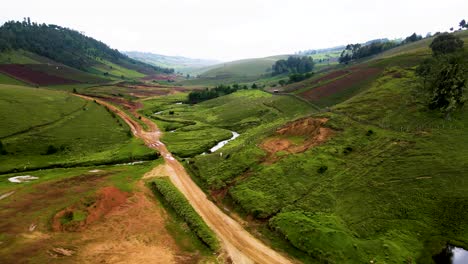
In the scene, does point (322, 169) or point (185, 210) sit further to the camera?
point (322, 169)

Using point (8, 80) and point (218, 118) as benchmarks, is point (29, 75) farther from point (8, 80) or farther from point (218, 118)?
point (218, 118)

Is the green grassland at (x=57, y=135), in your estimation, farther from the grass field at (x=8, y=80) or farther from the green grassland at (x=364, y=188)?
the grass field at (x=8, y=80)

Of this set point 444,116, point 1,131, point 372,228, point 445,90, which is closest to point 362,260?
point 372,228

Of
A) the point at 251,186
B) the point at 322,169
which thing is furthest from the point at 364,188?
the point at 251,186

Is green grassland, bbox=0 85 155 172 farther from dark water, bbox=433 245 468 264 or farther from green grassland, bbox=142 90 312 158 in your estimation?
dark water, bbox=433 245 468 264

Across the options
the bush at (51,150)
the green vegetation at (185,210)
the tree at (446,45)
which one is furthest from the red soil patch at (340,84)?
the bush at (51,150)

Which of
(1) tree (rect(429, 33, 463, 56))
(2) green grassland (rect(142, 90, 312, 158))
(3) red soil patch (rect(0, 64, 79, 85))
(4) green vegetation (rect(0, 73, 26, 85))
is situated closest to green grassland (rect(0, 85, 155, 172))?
(2) green grassland (rect(142, 90, 312, 158))
